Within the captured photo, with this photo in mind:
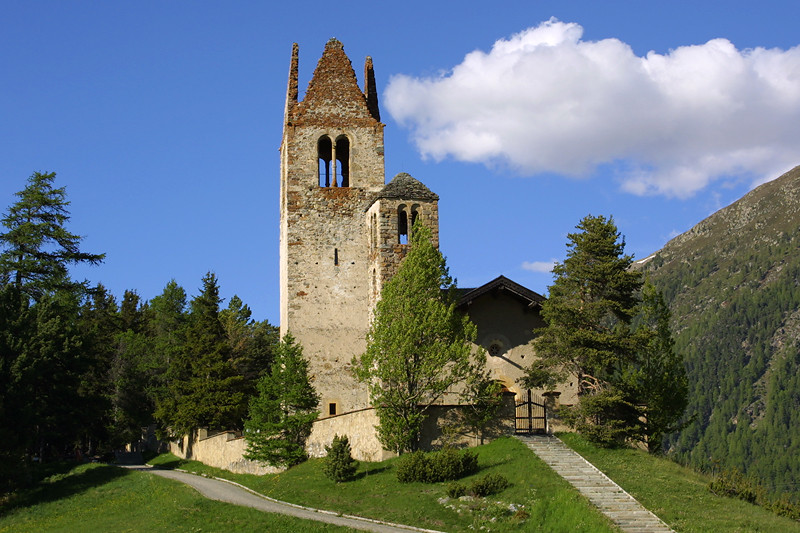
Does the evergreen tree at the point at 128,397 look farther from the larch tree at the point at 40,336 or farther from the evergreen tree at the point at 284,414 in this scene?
the evergreen tree at the point at 284,414

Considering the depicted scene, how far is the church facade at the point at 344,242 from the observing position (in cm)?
3250

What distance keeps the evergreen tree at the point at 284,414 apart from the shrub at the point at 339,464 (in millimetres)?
5256

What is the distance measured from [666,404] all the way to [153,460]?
28.6 metres

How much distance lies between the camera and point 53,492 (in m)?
33.8

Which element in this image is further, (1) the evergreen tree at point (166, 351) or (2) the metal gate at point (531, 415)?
(1) the evergreen tree at point (166, 351)

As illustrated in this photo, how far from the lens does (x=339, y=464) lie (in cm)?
2741

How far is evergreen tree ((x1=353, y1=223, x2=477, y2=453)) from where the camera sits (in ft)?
94.3

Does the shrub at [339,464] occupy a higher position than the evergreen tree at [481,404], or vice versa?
the evergreen tree at [481,404]

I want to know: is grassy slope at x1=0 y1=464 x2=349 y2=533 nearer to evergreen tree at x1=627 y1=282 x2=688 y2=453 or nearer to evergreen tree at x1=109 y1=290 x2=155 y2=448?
evergreen tree at x1=109 y1=290 x2=155 y2=448

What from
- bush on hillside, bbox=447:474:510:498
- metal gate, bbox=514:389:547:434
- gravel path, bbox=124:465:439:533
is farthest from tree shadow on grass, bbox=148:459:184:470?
bush on hillside, bbox=447:474:510:498


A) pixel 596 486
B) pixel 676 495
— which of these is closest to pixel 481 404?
pixel 596 486

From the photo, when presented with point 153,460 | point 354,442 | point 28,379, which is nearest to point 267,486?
point 354,442

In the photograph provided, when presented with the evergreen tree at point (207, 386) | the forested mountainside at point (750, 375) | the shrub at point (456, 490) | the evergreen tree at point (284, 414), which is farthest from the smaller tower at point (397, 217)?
the forested mountainside at point (750, 375)

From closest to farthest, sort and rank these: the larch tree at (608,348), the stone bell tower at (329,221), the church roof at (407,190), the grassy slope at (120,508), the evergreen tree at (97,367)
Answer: the grassy slope at (120,508)
the larch tree at (608,348)
the church roof at (407,190)
the stone bell tower at (329,221)
the evergreen tree at (97,367)
